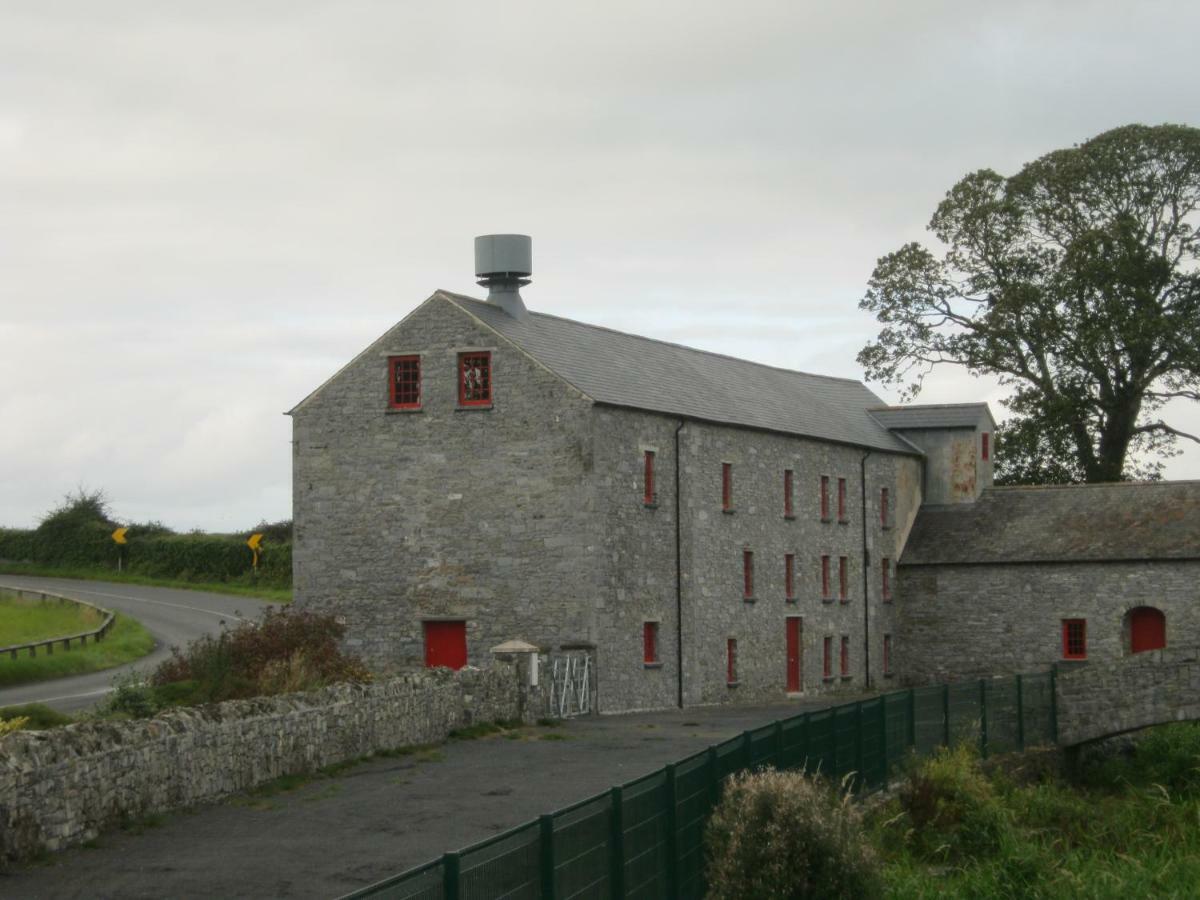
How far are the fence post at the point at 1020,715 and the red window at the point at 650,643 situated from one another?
7.43 m

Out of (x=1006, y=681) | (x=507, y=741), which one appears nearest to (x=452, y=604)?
(x=507, y=741)

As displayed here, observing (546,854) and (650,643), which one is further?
(650,643)

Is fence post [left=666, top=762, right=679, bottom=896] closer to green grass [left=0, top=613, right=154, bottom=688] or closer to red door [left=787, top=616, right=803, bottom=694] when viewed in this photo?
green grass [left=0, top=613, right=154, bottom=688]

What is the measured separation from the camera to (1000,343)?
188 feet

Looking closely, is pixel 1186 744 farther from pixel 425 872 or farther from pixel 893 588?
pixel 425 872

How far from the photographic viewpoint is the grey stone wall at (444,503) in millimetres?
35125

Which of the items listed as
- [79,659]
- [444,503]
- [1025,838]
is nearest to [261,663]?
[444,503]

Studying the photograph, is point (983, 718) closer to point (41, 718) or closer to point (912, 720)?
A: point (912, 720)

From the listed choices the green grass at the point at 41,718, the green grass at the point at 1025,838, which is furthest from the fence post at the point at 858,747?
the green grass at the point at 41,718

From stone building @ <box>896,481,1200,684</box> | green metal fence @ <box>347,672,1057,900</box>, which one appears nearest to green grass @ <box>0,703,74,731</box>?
green metal fence @ <box>347,672,1057,900</box>

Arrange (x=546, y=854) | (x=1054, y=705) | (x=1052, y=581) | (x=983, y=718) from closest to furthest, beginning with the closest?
1. (x=546, y=854)
2. (x=983, y=718)
3. (x=1054, y=705)
4. (x=1052, y=581)

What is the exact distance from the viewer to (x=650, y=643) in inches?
1449

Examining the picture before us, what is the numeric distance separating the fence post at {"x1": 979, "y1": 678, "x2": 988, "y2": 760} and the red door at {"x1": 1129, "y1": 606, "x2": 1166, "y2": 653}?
52.8 feet

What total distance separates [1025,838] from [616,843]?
12.9 m
